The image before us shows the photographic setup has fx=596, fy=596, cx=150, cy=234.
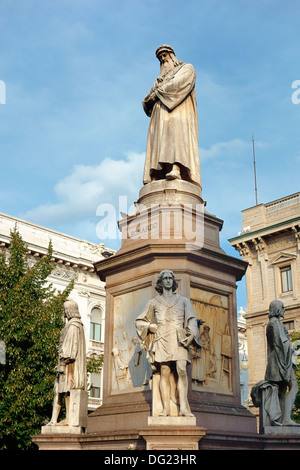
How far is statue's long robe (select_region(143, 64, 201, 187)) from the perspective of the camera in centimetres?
1215

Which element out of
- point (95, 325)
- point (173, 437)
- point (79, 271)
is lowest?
point (173, 437)

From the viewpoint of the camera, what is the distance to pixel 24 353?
2075cm

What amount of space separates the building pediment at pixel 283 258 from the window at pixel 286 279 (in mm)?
499

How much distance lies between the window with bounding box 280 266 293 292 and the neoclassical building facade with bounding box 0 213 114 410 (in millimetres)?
12092

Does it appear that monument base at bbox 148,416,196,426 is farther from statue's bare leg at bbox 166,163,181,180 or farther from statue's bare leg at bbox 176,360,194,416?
statue's bare leg at bbox 166,163,181,180

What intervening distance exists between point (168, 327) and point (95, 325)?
33998 millimetres

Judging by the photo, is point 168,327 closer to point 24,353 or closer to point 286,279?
point 24,353

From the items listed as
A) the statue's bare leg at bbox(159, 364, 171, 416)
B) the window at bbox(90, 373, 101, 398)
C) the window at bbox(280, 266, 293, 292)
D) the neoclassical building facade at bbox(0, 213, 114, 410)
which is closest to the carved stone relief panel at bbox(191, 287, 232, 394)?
the statue's bare leg at bbox(159, 364, 171, 416)

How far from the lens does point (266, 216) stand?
41.8 meters

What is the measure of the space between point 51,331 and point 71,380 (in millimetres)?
10818

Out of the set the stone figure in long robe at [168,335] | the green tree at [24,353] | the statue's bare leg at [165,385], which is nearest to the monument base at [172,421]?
the stone figure in long robe at [168,335]

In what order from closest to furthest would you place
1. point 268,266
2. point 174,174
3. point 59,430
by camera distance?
point 59,430 → point 174,174 → point 268,266

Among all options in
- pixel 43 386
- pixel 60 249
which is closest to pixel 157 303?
pixel 43 386

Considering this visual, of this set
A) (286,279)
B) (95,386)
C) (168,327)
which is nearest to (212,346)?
(168,327)
